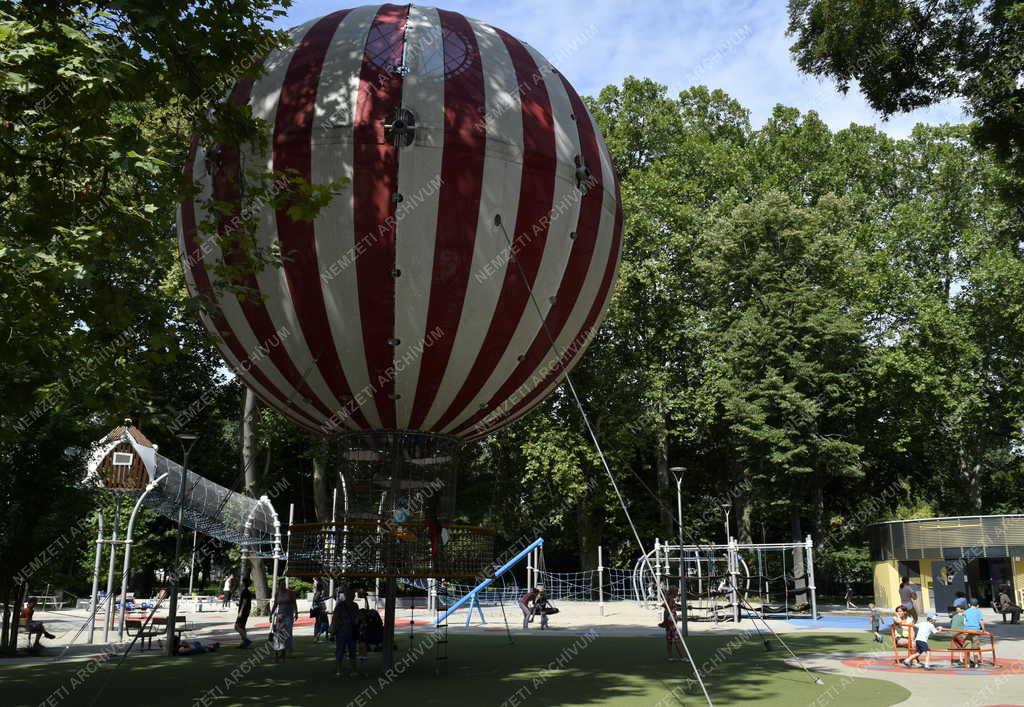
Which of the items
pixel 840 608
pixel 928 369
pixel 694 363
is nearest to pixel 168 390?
pixel 694 363

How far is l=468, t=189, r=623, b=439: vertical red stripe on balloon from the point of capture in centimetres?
1359

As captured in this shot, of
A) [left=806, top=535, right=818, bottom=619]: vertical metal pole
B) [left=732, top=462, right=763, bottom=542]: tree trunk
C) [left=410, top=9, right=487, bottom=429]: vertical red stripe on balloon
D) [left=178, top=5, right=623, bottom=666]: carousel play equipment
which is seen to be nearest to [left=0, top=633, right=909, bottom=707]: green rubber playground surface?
[left=178, top=5, right=623, bottom=666]: carousel play equipment

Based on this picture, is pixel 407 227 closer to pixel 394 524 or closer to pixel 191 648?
pixel 394 524

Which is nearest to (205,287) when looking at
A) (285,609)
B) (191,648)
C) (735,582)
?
(285,609)

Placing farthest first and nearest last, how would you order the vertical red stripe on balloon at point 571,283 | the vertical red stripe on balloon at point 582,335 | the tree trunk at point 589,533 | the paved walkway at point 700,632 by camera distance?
1. the tree trunk at point 589,533
2. the vertical red stripe on balloon at point 582,335
3. the paved walkway at point 700,632
4. the vertical red stripe on balloon at point 571,283

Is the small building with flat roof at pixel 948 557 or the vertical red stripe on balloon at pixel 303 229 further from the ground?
the vertical red stripe on balloon at pixel 303 229

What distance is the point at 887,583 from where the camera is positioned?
1369 inches

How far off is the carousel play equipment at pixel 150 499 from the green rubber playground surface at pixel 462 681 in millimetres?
3892

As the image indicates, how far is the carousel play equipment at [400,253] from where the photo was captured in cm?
1152

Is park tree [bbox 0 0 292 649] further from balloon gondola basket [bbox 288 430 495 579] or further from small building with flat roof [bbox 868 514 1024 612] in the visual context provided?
small building with flat roof [bbox 868 514 1024 612]

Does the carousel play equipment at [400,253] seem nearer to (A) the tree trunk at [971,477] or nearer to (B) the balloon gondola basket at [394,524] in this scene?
(B) the balloon gondola basket at [394,524]

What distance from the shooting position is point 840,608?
119 ft

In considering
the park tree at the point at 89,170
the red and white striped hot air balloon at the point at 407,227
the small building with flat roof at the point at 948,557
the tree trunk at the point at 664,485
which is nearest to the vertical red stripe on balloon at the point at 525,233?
the red and white striped hot air balloon at the point at 407,227

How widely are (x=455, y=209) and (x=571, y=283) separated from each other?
84.0 inches
